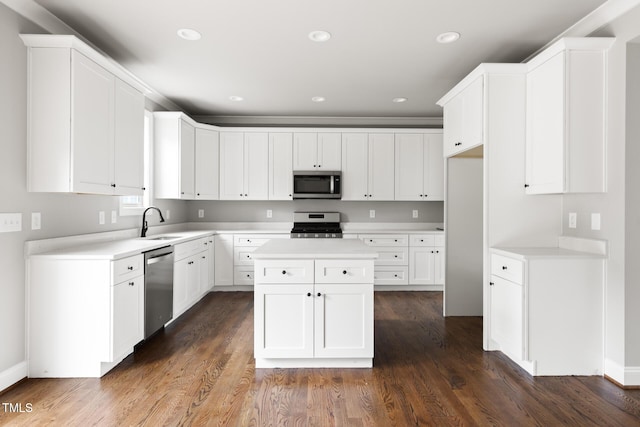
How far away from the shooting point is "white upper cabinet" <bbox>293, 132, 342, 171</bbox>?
5.40m

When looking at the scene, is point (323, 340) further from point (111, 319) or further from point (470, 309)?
point (470, 309)

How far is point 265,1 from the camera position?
2488 mm

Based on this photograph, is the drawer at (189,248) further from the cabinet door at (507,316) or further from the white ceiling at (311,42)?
the cabinet door at (507,316)

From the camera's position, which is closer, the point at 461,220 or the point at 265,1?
the point at 265,1

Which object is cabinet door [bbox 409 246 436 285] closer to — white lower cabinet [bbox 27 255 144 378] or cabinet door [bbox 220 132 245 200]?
cabinet door [bbox 220 132 245 200]

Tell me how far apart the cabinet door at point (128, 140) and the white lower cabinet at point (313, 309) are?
1.46 m

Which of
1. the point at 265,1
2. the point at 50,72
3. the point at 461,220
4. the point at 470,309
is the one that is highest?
the point at 265,1

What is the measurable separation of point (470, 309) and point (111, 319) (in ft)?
11.3

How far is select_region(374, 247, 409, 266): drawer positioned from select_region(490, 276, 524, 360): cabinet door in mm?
2129

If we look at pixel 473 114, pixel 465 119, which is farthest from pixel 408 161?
pixel 473 114

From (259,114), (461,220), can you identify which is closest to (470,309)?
(461,220)

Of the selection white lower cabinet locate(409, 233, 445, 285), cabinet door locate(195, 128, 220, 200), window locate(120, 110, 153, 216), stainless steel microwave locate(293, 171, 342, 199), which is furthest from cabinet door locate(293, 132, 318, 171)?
window locate(120, 110, 153, 216)

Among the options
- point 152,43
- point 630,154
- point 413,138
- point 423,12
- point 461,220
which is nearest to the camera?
point 630,154

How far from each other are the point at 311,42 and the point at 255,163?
2.55 metres
